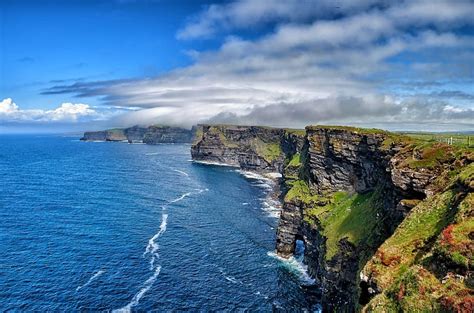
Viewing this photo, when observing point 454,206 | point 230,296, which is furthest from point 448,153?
point 230,296

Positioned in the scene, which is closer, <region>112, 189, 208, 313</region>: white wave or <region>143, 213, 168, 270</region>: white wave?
A: <region>112, 189, 208, 313</region>: white wave

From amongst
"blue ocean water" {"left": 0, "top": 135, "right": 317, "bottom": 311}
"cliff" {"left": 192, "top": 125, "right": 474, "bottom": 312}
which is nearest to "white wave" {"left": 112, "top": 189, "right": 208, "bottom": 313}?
"blue ocean water" {"left": 0, "top": 135, "right": 317, "bottom": 311}

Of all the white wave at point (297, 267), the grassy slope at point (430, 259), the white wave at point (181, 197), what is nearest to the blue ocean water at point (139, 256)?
the white wave at point (297, 267)

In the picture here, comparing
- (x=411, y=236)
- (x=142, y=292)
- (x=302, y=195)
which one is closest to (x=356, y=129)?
(x=302, y=195)

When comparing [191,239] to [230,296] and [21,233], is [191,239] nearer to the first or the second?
[230,296]

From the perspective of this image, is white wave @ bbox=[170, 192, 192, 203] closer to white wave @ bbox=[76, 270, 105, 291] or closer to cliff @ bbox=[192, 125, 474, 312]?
cliff @ bbox=[192, 125, 474, 312]

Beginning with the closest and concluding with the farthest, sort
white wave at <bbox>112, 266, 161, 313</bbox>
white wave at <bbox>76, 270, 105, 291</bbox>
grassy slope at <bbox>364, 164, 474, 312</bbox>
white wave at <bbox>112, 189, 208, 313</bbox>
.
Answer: grassy slope at <bbox>364, 164, 474, 312</bbox> < white wave at <bbox>112, 266, 161, 313</bbox> < white wave at <bbox>112, 189, 208, 313</bbox> < white wave at <bbox>76, 270, 105, 291</bbox>

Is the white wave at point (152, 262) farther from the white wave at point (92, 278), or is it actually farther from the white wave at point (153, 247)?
the white wave at point (92, 278)
